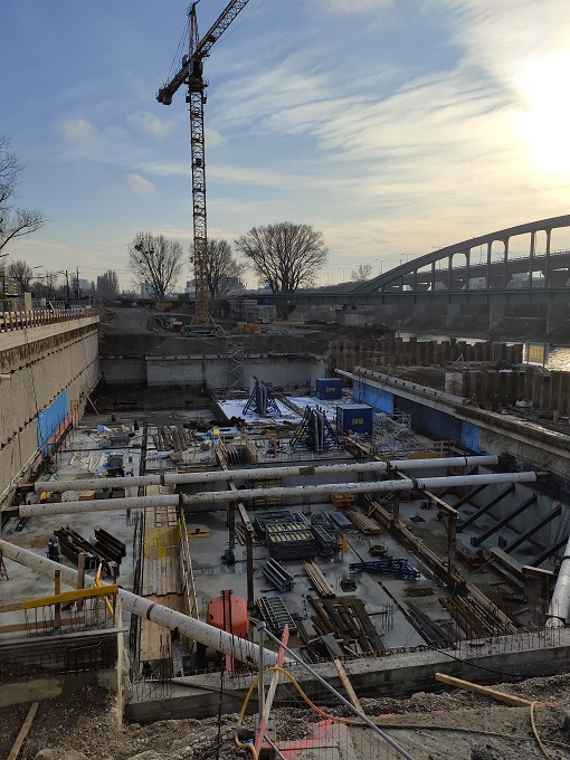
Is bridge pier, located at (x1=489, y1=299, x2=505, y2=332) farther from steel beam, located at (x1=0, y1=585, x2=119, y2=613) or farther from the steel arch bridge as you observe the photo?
steel beam, located at (x1=0, y1=585, x2=119, y2=613)

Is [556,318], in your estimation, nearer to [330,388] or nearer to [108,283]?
[330,388]

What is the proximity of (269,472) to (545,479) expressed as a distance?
344 inches

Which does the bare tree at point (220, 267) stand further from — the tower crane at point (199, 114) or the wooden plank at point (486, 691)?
the wooden plank at point (486, 691)

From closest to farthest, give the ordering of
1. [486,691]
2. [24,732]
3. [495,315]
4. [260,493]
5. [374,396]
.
Result: [24,732] < [486,691] < [260,493] < [374,396] < [495,315]

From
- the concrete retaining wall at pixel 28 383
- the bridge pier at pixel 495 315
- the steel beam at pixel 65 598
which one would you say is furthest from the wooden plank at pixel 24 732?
the bridge pier at pixel 495 315

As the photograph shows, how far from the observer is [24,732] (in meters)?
6.61

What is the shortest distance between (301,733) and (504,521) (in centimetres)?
1340

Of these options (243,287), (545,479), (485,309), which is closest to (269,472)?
(545,479)

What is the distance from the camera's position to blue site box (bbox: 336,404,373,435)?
26.0m

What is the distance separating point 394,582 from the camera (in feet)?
51.2

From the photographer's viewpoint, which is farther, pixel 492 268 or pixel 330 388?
pixel 492 268

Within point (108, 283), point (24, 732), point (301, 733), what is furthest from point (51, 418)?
point (108, 283)

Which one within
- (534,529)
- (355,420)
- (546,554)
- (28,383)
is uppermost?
(28,383)

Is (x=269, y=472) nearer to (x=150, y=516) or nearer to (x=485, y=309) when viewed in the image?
(x=150, y=516)
